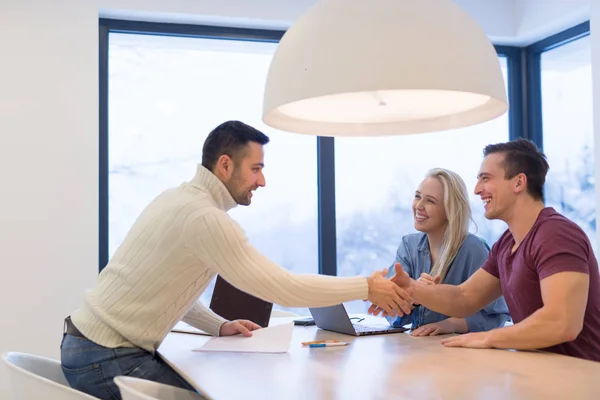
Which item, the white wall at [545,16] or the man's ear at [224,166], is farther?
the white wall at [545,16]

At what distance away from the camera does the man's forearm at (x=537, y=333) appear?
2275 millimetres

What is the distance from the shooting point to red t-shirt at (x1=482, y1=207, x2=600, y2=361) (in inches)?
93.4

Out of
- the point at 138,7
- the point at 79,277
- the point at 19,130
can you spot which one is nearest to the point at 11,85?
the point at 19,130

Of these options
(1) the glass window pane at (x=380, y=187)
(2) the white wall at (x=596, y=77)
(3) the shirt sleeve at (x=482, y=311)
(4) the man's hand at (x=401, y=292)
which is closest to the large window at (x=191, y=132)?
(1) the glass window pane at (x=380, y=187)

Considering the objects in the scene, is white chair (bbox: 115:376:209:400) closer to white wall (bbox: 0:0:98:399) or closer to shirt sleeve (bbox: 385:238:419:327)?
shirt sleeve (bbox: 385:238:419:327)

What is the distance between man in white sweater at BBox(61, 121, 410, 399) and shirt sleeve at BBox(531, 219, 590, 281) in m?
0.50

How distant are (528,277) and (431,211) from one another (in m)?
0.91

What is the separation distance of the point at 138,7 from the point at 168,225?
8.42 feet

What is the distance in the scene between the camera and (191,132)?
4.79 m

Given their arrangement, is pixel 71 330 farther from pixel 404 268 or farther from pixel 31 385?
pixel 404 268

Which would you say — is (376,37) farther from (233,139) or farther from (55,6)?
(55,6)

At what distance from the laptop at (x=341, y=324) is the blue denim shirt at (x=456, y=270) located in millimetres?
187

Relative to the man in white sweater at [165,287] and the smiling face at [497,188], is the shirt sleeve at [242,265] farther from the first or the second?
the smiling face at [497,188]

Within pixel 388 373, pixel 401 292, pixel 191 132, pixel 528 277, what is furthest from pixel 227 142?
pixel 191 132
